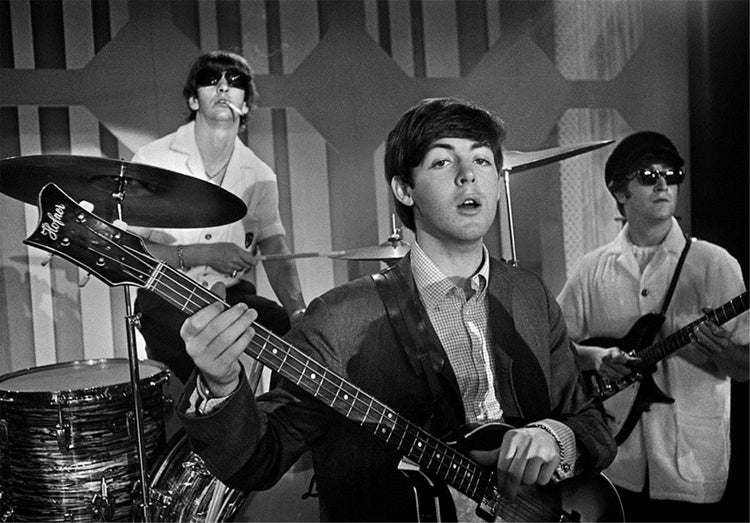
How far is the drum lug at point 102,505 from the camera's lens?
7.93ft

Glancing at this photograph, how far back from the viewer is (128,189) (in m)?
2.38

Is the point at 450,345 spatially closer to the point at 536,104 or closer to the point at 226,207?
the point at 226,207

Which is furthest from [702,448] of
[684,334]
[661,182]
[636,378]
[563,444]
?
[563,444]

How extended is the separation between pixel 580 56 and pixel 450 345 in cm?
A: 278

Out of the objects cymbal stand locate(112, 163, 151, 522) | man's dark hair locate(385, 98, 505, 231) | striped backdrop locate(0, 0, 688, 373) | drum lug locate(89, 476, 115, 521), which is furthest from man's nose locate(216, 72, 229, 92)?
drum lug locate(89, 476, 115, 521)

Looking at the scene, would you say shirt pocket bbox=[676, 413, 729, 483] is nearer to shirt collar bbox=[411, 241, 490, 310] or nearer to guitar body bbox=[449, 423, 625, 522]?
guitar body bbox=[449, 423, 625, 522]

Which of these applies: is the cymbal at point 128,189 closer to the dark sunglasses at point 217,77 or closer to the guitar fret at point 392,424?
the dark sunglasses at point 217,77

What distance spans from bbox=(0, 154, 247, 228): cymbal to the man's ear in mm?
570

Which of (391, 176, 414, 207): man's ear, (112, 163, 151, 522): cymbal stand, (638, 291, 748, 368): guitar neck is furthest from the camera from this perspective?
(638, 291, 748, 368): guitar neck

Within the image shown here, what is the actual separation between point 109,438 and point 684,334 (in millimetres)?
2173

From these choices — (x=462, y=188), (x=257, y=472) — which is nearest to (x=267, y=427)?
(x=257, y=472)

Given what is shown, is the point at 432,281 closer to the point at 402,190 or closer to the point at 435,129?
the point at 402,190

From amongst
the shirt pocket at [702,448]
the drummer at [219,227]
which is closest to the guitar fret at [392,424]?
the drummer at [219,227]

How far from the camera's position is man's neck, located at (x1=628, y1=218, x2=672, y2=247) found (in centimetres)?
329
